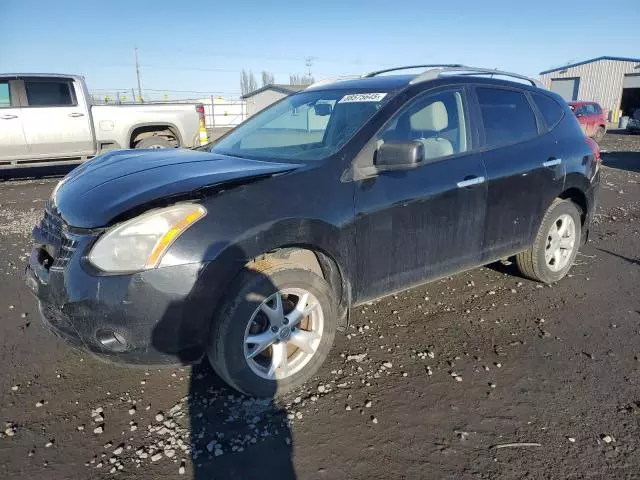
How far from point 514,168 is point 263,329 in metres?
2.30

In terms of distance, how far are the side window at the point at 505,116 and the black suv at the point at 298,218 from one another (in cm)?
1

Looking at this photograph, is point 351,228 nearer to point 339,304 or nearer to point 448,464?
point 339,304

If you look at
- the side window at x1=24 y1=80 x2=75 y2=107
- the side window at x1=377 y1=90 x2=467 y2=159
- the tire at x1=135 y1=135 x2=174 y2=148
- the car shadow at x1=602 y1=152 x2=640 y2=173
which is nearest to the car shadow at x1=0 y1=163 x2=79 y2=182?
→ the side window at x1=24 y1=80 x2=75 y2=107

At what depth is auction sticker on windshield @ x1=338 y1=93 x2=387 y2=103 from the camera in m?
3.21

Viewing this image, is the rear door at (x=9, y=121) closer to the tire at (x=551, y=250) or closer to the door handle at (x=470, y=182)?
the door handle at (x=470, y=182)

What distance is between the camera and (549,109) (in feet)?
13.4

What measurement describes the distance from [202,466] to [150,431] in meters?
0.40

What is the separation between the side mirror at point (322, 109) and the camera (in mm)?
3589

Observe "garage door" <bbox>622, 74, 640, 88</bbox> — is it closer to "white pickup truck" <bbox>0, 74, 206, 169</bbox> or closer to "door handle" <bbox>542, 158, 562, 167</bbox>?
"white pickup truck" <bbox>0, 74, 206, 169</bbox>

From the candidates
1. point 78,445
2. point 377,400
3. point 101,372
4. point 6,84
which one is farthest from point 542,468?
point 6,84

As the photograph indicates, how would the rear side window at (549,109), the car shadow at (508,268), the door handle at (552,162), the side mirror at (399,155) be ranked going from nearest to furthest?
1. the side mirror at (399,155)
2. the door handle at (552,162)
3. the rear side window at (549,109)
4. the car shadow at (508,268)

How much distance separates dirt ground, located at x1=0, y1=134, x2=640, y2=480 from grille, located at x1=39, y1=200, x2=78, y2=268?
863mm

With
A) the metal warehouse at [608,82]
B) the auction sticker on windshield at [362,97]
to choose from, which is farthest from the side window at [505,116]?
the metal warehouse at [608,82]

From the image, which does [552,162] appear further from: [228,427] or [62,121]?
[62,121]
